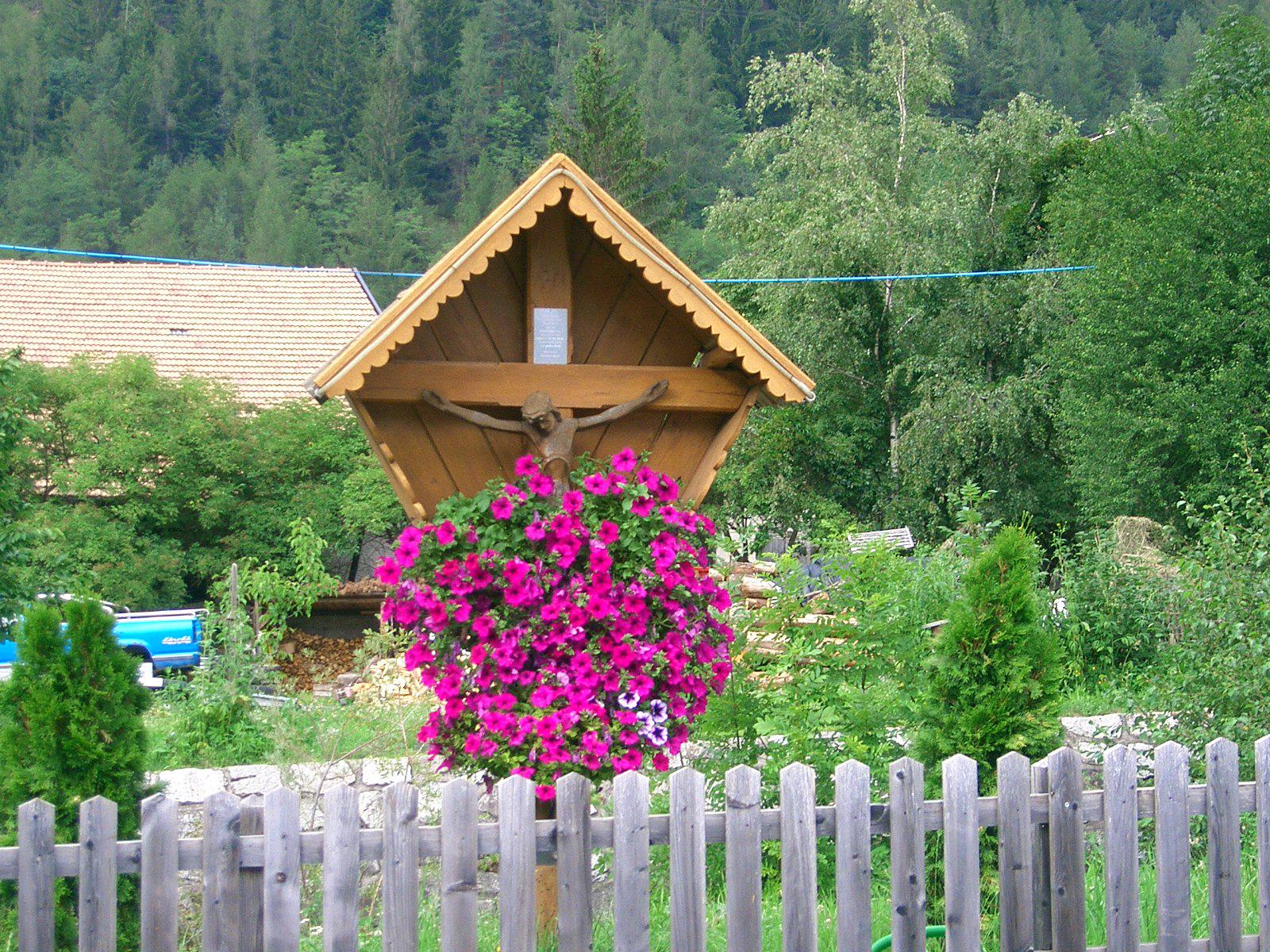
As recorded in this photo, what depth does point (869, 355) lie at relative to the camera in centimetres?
2211

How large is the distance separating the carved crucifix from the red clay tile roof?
17496 millimetres

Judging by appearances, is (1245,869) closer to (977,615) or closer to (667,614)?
(977,615)

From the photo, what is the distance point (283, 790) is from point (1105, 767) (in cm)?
264

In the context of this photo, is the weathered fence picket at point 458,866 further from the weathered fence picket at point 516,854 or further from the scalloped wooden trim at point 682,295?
the scalloped wooden trim at point 682,295

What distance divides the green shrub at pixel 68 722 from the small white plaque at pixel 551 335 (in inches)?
71.7

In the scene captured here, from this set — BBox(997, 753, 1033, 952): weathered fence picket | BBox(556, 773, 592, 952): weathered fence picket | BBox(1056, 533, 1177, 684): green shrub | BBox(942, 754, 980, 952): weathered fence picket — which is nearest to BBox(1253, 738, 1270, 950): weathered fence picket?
BBox(997, 753, 1033, 952): weathered fence picket

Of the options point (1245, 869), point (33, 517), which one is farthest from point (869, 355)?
point (1245, 869)

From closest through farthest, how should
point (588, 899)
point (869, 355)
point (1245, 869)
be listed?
point (588, 899) < point (1245, 869) < point (869, 355)

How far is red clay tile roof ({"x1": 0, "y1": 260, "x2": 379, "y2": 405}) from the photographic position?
22.9m

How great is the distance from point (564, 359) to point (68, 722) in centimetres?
218

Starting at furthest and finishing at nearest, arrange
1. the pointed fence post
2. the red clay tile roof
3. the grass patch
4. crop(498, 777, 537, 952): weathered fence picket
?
the red clay tile roof → the grass patch → the pointed fence post → crop(498, 777, 537, 952): weathered fence picket

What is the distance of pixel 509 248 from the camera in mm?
4742

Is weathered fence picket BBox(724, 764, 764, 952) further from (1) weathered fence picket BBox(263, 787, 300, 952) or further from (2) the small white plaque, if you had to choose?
(2) the small white plaque

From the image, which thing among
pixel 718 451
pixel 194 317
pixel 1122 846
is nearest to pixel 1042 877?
pixel 1122 846
